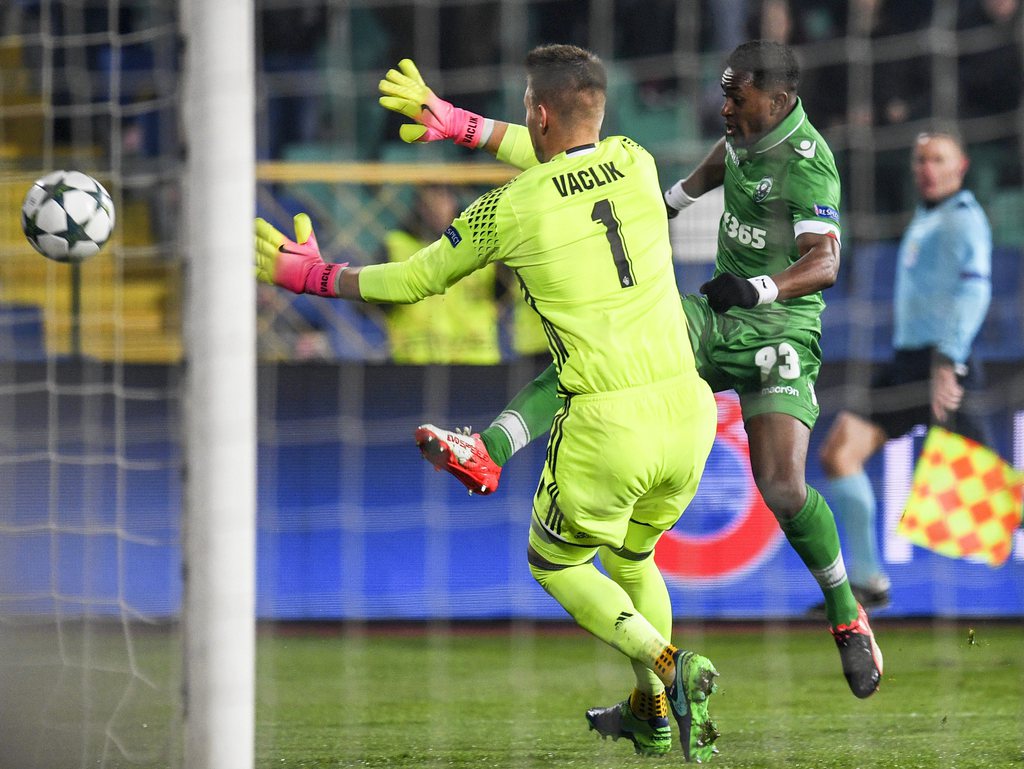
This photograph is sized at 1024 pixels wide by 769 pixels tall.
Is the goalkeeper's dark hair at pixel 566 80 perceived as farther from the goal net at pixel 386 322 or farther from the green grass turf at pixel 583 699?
the goal net at pixel 386 322

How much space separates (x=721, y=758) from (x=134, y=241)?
17.0 ft

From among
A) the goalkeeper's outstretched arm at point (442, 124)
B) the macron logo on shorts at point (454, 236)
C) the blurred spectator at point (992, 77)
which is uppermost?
the blurred spectator at point (992, 77)

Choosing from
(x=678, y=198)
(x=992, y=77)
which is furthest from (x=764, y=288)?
(x=992, y=77)

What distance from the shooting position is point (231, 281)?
317cm

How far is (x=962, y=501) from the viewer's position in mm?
6953

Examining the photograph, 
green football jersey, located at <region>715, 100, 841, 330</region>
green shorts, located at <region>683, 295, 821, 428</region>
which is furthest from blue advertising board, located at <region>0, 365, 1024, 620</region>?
green football jersey, located at <region>715, 100, 841, 330</region>

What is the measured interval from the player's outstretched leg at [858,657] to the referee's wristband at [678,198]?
52.2 inches

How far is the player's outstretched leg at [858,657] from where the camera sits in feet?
13.9

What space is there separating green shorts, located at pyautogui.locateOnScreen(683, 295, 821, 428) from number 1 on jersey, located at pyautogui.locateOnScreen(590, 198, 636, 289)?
457mm

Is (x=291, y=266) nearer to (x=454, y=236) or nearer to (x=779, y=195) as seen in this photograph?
(x=454, y=236)

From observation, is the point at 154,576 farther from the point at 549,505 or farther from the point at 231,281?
the point at 231,281

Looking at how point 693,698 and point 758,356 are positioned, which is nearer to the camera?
point 693,698

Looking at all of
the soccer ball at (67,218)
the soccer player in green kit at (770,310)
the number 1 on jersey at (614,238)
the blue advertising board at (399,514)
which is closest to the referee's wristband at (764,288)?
the soccer player in green kit at (770,310)

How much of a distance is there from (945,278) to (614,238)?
349cm
